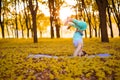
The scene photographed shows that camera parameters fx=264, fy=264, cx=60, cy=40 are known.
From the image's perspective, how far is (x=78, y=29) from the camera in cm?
1603

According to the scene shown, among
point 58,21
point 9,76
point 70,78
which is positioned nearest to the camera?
point 70,78

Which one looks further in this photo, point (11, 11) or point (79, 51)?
point (11, 11)

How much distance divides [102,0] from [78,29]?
1532 cm

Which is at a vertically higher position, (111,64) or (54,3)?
(54,3)

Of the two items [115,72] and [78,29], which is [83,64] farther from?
[78,29]

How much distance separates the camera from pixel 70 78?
9.49m

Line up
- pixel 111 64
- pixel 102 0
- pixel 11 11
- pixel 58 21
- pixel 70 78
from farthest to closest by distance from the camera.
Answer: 1. pixel 11 11
2. pixel 58 21
3. pixel 102 0
4. pixel 111 64
5. pixel 70 78

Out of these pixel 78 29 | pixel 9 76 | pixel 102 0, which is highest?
pixel 102 0

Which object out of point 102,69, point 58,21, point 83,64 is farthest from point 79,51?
point 58,21

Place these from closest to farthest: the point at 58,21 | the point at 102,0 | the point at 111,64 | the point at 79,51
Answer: the point at 111,64
the point at 79,51
the point at 102,0
the point at 58,21

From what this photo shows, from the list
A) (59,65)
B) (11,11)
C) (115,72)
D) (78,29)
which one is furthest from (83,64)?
(11,11)

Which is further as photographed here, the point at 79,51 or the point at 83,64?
the point at 79,51

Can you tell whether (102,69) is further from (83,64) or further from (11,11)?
(11,11)

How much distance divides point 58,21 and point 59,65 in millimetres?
43057
